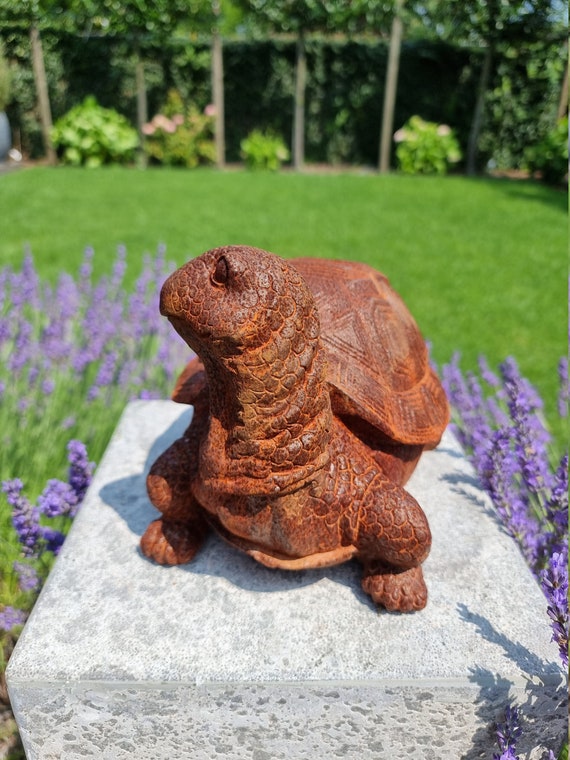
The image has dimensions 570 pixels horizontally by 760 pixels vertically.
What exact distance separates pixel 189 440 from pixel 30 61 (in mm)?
1393

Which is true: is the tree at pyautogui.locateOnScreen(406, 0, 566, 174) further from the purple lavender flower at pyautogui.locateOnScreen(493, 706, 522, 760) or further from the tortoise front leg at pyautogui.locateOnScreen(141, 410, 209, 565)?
the purple lavender flower at pyautogui.locateOnScreen(493, 706, 522, 760)

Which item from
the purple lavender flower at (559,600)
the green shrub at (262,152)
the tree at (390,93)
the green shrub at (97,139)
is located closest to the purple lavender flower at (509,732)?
the purple lavender flower at (559,600)

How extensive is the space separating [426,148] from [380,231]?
14.1 ft

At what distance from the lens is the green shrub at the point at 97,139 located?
855 cm

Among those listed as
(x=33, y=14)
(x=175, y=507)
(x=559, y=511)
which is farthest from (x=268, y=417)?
(x=33, y=14)

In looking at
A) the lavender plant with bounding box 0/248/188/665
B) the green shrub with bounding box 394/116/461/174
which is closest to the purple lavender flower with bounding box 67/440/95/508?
the lavender plant with bounding box 0/248/188/665

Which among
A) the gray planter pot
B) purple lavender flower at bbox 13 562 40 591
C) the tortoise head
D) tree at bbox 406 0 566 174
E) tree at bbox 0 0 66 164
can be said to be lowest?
purple lavender flower at bbox 13 562 40 591

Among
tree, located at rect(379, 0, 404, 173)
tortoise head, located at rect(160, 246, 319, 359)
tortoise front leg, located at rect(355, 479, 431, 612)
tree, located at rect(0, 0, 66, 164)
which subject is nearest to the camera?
tortoise head, located at rect(160, 246, 319, 359)

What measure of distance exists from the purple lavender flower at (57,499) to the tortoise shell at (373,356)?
88cm

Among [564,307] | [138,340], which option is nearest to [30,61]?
[138,340]

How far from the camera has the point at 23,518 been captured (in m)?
1.64

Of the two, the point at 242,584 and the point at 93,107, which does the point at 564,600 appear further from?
the point at 93,107

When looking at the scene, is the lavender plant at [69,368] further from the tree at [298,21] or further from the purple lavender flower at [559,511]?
the tree at [298,21]

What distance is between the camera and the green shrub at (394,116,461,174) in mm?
10234
